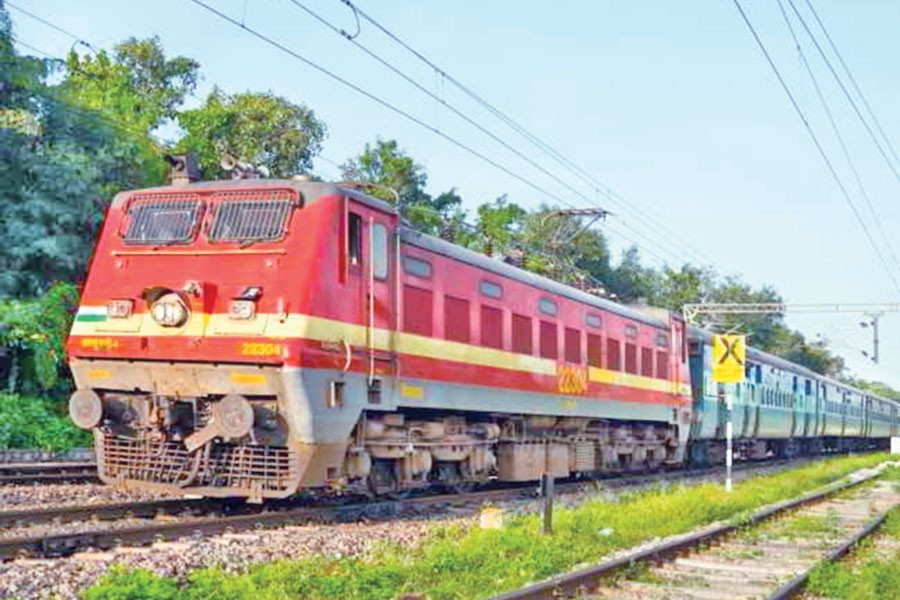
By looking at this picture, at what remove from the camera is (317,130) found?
44.2m

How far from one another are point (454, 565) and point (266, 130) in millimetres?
35080

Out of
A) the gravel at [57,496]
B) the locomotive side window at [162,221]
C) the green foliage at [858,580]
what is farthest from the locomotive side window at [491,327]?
the green foliage at [858,580]

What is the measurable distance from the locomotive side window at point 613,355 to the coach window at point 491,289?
18.1ft

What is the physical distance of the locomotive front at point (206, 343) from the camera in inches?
471

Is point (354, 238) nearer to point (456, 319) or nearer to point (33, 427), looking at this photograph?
point (456, 319)

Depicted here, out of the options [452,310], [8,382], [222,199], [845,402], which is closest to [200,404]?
[222,199]

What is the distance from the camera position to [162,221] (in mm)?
13242

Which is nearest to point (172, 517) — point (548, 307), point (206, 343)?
point (206, 343)

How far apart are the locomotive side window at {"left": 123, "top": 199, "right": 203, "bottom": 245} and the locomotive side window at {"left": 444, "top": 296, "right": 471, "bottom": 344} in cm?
Result: 378

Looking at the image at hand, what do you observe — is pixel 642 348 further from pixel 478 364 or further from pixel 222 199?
pixel 222 199

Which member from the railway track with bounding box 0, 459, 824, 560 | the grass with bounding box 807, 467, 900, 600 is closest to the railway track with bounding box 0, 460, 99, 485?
the railway track with bounding box 0, 459, 824, 560

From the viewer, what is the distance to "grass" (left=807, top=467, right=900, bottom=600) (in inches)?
356

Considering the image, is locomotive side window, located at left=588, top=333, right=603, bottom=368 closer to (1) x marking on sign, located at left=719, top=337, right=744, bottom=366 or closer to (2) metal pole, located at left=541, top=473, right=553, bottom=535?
(1) x marking on sign, located at left=719, top=337, right=744, bottom=366

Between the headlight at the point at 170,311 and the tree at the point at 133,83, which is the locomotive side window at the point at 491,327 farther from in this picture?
the tree at the point at 133,83
